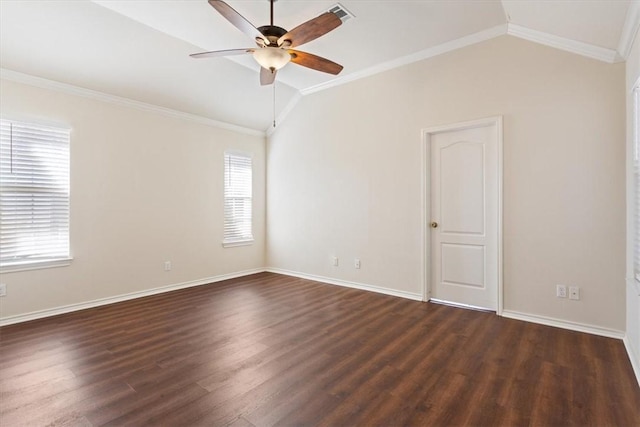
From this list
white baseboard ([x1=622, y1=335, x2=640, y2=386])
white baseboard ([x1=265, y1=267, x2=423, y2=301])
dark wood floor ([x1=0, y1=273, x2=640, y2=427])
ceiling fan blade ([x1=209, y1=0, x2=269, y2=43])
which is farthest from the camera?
white baseboard ([x1=265, y1=267, x2=423, y2=301])

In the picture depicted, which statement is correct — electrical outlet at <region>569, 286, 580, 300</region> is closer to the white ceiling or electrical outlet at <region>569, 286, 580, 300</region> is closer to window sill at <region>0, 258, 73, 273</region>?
the white ceiling

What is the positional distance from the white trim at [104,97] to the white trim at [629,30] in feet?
16.0

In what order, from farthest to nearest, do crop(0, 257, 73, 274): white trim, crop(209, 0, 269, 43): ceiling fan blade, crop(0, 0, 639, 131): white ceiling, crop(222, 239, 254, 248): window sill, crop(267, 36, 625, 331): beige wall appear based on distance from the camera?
1. crop(222, 239, 254, 248): window sill
2. crop(0, 257, 73, 274): white trim
3. crop(267, 36, 625, 331): beige wall
4. crop(0, 0, 639, 131): white ceiling
5. crop(209, 0, 269, 43): ceiling fan blade

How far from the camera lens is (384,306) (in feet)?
12.6

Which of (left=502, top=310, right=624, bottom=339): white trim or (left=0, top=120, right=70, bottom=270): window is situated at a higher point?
(left=0, top=120, right=70, bottom=270): window

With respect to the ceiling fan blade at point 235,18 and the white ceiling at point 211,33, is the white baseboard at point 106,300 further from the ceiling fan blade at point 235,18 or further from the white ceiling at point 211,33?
the ceiling fan blade at point 235,18

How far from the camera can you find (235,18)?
232 centimetres

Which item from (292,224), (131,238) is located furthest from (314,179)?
(131,238)

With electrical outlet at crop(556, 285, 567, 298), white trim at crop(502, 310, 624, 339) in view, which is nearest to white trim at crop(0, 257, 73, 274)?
white trim at crop(502, 310, 624, 339)

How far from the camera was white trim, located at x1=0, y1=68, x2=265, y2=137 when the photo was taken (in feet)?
11.1

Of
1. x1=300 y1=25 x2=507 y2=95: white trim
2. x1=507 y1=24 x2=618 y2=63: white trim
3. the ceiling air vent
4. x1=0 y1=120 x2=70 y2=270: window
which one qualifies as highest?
the ceiling air vent

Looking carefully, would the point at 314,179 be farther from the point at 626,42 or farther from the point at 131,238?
the point at 626,42

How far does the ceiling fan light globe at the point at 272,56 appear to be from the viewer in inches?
104

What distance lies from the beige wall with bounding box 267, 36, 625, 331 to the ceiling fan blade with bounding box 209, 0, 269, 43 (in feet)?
7.46
